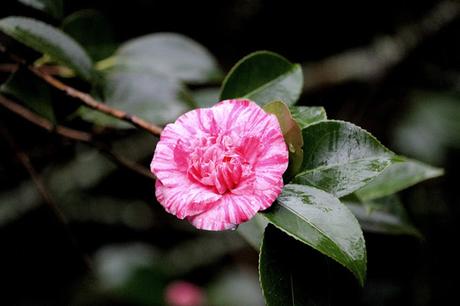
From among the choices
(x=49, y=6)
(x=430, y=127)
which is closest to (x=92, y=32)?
(x=49, y=6)

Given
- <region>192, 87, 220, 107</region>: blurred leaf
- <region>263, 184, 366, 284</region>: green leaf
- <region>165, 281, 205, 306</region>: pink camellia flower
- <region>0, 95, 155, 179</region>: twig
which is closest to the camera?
<region>263, 184, 366, 284</region>: green leaf

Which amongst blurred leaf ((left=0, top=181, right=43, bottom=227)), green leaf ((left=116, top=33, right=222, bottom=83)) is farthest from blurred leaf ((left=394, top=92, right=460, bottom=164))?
blurred leaf ((left=0, top=181, right=43, bottom=227))

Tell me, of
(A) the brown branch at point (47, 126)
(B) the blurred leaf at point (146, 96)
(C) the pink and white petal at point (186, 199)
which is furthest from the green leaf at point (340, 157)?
(A) the brown branch at point (47, 126)

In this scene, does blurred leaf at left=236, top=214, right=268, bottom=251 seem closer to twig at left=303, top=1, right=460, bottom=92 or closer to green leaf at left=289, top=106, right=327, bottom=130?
green leaf at left=289, top=106, right=327, bottom=130

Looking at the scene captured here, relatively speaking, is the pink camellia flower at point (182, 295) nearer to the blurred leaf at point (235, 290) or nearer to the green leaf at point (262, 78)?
the blurred leaf at point (235, 290)

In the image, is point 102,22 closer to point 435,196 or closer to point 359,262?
point 359,262
